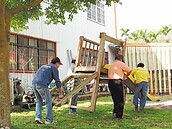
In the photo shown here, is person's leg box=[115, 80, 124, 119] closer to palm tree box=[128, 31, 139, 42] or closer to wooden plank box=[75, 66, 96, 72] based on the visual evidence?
wooden plank box=[75, 66, 96, 72]

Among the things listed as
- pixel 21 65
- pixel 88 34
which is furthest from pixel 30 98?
pixel 88 34

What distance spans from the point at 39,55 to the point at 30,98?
157 inches

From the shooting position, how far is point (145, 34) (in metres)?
39.9

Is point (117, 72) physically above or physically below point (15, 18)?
below

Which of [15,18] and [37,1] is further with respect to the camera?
[15,18]

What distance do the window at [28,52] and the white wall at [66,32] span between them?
36 centimetres

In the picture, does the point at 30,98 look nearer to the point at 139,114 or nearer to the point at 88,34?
the point at 139,114

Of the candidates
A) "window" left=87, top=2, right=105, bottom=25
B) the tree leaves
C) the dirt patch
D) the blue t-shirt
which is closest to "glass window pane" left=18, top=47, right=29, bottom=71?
the tree leaves

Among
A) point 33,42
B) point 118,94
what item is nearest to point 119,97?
point 118,94

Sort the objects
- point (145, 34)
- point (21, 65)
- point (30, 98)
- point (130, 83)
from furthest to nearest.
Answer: point (145, 34), point (21, 65), point (30, 98), point (130, 83)

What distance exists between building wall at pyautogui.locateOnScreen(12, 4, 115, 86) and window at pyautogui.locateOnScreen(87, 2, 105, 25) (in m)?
0.37

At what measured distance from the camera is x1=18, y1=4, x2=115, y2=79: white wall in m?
15.3

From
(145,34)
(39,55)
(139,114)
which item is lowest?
(139,114)

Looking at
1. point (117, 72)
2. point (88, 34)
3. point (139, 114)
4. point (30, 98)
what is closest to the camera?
point (117, 72)
